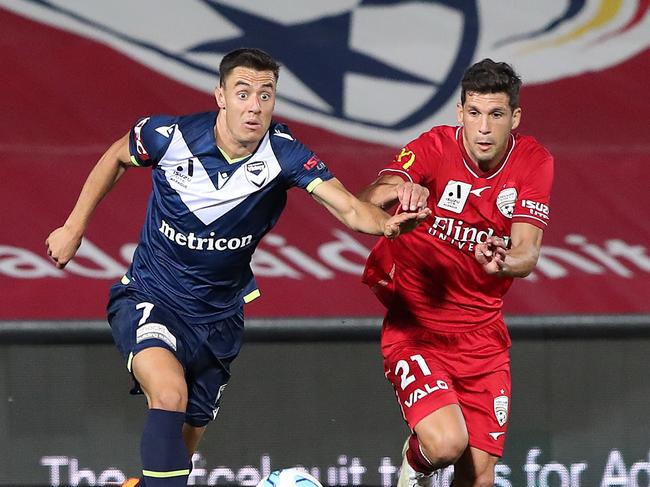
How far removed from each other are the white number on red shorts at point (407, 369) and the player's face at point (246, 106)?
103cm

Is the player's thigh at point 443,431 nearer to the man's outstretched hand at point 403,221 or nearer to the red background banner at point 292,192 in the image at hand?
the man's outstretched hand at point 403,221

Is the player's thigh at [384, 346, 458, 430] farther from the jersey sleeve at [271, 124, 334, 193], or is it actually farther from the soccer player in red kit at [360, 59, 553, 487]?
the jersey sleeve at [271, 124, 334, 193]

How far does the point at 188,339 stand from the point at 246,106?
0.90 m

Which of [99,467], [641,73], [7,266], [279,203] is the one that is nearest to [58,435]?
[99,467]

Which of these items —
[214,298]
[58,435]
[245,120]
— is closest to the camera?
[245,120]

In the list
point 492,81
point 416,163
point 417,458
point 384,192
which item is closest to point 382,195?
point 384,192

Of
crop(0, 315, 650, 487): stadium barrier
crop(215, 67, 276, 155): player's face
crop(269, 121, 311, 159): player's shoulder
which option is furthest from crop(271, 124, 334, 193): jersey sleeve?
crop(0, 315, 650, 487): stadium barrier

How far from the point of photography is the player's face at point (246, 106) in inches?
192

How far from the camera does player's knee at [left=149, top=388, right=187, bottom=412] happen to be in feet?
15.5

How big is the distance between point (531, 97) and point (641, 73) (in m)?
0.50

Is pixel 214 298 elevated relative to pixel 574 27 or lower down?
lower down

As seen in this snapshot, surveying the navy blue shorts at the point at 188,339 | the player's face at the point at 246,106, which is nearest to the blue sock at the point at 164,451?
the navy blue shorts at the point at 188,339

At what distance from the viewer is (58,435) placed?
5.96 m

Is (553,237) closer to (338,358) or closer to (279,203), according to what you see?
(338,358)
